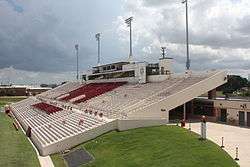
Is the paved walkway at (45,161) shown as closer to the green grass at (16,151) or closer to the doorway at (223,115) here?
the green grass at (16,151)

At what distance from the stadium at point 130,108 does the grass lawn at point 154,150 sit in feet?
3.94

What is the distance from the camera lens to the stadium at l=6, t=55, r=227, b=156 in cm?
3791

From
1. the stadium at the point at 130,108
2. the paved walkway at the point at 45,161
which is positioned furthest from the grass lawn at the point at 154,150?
the stadium at the point at 130,108

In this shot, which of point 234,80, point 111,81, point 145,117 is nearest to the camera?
point 145,117

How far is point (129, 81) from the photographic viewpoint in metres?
70.6

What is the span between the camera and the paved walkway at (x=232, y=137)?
26953 mm

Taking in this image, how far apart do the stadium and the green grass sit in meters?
1.04

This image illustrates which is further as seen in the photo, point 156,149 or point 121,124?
point 121,124

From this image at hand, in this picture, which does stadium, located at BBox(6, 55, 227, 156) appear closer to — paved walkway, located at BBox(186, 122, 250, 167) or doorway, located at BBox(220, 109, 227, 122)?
doorway, located at BBox(220, 109, 227, 122)

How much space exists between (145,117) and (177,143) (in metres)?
12.0

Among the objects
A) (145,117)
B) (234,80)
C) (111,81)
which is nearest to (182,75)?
(145,117)

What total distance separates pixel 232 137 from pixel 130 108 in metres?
13.1

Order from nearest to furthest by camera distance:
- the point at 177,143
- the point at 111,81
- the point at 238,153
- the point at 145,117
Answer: the point at 238,153, the point at 177,143, the point at 145,117, the point at 111,81

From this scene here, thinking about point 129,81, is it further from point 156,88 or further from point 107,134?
point 107,134
